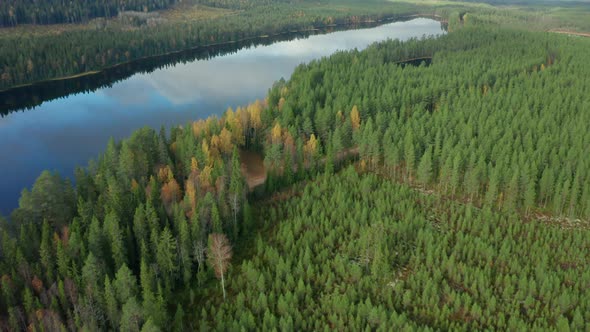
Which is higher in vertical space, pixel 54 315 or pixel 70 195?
pixel 70 195

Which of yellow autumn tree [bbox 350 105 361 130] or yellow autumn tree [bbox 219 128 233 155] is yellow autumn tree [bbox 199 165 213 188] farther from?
yellow autumn tree [bbox 350 105 361 130]

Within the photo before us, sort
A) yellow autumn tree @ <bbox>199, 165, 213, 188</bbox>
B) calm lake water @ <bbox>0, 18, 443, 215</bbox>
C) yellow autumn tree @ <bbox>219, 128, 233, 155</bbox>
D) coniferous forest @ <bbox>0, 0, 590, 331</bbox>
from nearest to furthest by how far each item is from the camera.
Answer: coniferous forest @ <bbox>0, 0, 590, 331</bbox> < yellow autumn tree @ <bbox>199, 165, 213, 188</bbox> < yellow autumn tree @ <bbox>219, 128, 233, 155</bbox> < calm lake water @ <bbox>0, 18, 443, 215</bbox>

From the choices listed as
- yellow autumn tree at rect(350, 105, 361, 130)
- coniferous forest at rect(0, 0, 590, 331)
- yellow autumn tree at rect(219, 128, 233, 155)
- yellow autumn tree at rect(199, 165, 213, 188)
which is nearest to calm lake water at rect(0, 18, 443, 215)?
coniferous forest at rect(0, 0, 590, 331)

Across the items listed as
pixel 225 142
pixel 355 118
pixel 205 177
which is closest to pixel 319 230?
pixel 205 177

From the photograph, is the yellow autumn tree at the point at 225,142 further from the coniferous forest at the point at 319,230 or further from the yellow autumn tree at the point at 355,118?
the yellow autumn tree at the point at 355,118

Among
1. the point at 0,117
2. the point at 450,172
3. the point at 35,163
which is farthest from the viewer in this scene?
the point at 0,117

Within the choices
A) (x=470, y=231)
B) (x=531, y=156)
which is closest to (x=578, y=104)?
(x=531, y=156)

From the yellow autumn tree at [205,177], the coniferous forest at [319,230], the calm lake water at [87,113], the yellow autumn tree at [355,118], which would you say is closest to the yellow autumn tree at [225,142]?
the coniferous forest at [319,230]

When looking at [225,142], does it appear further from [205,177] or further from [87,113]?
[87,113]

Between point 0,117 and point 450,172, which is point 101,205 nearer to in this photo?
point 450,172
